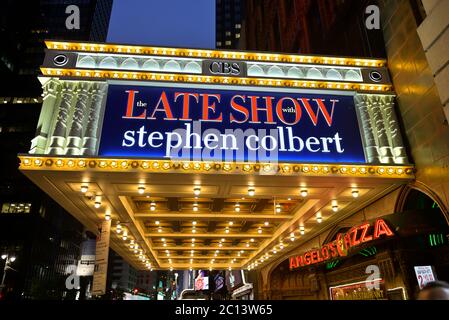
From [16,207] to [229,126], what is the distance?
7757 centimetres

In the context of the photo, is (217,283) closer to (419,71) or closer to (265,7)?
(265,7)

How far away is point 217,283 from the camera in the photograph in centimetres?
5244

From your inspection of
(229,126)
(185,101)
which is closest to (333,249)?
(229,126)

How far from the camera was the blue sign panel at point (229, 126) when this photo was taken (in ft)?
35.8

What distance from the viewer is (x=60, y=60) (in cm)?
1188

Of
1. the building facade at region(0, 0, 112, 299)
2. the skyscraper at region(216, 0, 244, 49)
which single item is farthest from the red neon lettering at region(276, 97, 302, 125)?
the skyscraper at region(216, 0, 244, 49)

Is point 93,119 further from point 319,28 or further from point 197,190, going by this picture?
point 319,28

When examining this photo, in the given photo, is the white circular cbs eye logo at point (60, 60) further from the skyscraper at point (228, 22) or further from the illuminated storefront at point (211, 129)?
the skyscraper at point (228, 22)

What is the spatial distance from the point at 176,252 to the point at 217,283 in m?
28.7

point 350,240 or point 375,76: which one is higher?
point 375,76

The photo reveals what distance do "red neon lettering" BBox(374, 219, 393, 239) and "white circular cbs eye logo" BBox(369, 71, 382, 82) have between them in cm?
546

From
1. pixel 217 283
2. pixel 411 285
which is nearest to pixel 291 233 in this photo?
pixel 411 285

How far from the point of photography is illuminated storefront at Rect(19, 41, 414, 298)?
10664 millimetres

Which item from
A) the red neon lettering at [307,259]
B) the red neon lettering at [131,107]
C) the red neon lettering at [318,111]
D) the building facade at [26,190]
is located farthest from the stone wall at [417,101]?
the building facade at [26,190]
